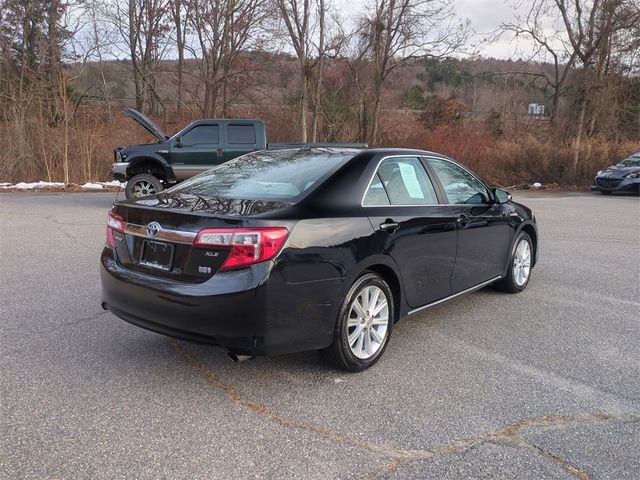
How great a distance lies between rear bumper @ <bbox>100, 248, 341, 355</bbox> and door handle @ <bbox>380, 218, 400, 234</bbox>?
0.64 metres

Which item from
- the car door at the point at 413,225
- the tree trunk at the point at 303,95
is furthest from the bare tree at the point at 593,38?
the car door at the point at 413,225

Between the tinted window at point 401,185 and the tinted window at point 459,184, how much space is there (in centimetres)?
27

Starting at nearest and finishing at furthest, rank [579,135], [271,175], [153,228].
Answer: [153,228]
[271,175]
[579,135]

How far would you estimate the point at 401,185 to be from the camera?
4336 mm

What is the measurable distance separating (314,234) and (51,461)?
1.87 meters

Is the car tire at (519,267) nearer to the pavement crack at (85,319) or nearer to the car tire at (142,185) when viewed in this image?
the pavement crack at (85,319)

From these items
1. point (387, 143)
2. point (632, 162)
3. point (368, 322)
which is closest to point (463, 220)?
point (368, 322)

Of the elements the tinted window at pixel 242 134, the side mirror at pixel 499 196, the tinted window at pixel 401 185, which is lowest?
the side mirror at pixel 499 196

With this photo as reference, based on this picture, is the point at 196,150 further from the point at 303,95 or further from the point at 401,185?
the point at 303,95

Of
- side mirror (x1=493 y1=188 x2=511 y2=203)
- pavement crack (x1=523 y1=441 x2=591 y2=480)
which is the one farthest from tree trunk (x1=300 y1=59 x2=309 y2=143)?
pavement crack (x1=523 y1=441 x2=591 y2=480)

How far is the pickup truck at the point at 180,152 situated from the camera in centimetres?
1265

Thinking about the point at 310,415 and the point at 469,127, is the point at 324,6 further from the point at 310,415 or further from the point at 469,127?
the point at 310,415

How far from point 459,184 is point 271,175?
1.94 meters

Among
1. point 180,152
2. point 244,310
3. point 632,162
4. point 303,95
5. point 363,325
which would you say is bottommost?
point 363,325
